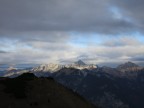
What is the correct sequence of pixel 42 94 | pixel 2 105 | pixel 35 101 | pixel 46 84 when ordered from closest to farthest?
pixel 2 105, pixel 35 101, pixel 42 94, pixel 46 84

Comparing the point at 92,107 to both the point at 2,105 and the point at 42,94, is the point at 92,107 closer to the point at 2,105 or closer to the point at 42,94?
the point at 42,94

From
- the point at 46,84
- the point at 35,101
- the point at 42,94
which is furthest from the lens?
the point at 46,84

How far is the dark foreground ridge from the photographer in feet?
320

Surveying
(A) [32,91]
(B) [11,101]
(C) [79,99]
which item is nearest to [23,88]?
(A) [32,91]

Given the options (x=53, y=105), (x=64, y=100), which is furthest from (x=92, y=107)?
(x=53, y=105)

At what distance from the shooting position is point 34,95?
104 meters

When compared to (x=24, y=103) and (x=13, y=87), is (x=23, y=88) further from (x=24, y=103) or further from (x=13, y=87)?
(x=24, y=103)

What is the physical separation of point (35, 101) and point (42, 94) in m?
7.00

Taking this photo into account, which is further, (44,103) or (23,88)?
(23,88)

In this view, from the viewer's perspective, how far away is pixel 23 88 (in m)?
107

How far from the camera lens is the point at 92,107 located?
12012 centimetres

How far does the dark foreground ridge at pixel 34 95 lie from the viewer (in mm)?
97637

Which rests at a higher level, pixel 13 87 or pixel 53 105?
pixel 13 87

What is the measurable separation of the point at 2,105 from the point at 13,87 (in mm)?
14374
